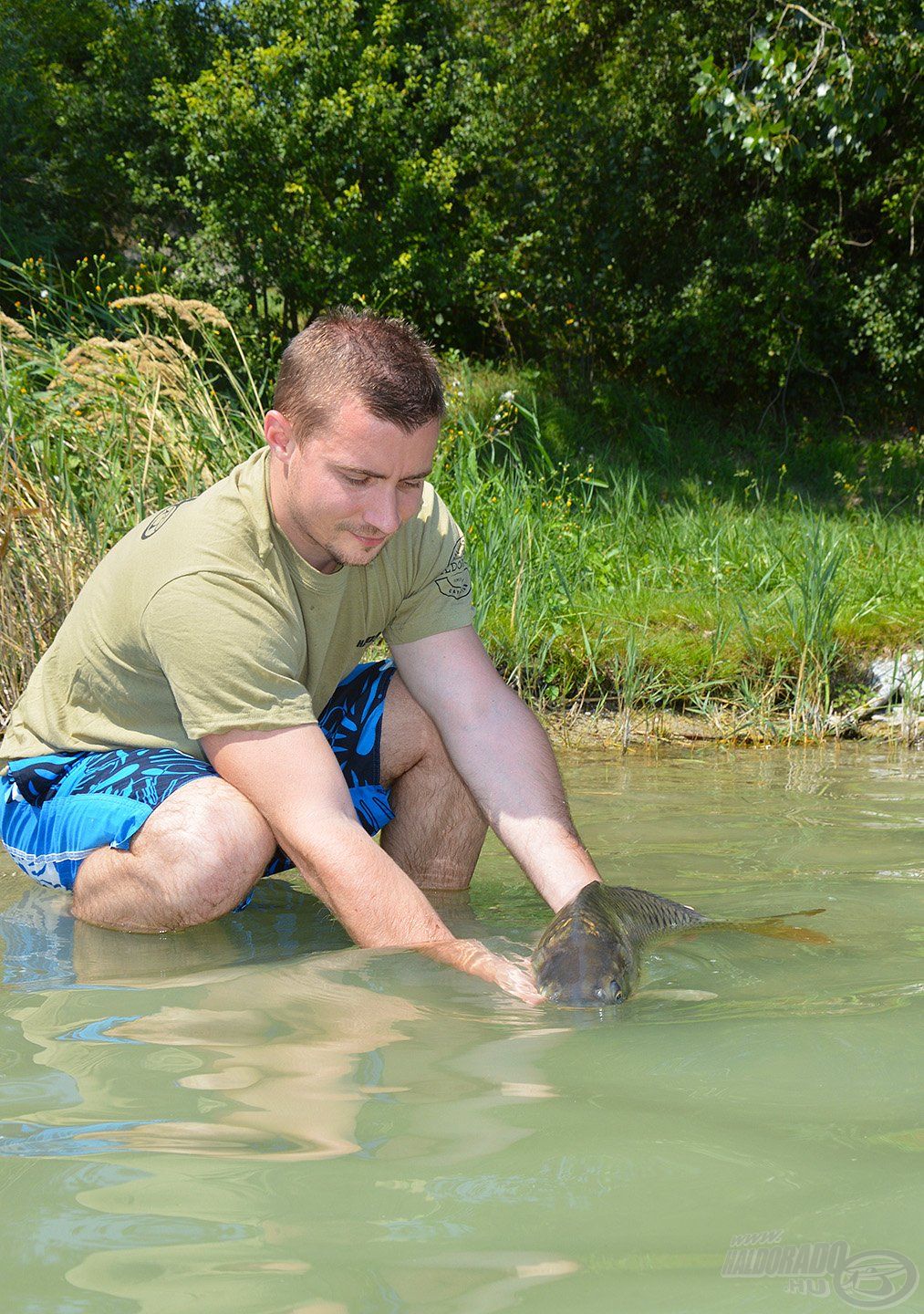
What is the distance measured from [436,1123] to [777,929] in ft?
4.63

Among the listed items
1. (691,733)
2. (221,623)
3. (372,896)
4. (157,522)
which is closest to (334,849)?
(372,896)

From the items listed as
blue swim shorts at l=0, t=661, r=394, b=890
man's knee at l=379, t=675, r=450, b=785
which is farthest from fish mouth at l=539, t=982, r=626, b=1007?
man's knee at l=379, t=675, r=450, b=785

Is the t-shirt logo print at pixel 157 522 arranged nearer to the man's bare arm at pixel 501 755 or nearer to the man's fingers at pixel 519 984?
the man's bare arm at pixel 501 755

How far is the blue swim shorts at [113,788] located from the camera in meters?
2.98

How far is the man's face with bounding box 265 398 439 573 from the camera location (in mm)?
2717

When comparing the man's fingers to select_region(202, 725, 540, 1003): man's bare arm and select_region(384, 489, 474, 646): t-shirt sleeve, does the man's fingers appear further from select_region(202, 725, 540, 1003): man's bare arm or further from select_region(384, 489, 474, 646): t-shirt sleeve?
select_region(384, 489, 474, 646): t-shirt sleeve

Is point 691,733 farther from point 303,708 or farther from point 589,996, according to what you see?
point 589,996

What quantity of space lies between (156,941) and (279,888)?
2.37 ft

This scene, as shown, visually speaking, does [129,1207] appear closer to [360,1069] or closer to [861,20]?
[360,1069]

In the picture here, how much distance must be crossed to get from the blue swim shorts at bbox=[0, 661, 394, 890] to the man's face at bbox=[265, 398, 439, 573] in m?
0.62

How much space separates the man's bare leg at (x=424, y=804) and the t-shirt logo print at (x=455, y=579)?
0.31 metres

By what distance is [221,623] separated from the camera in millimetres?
2762

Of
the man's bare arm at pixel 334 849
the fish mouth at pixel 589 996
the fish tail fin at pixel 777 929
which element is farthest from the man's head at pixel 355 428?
the fish tail fin at pixel 777 929

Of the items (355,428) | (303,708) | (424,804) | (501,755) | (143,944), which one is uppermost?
(355,428)
